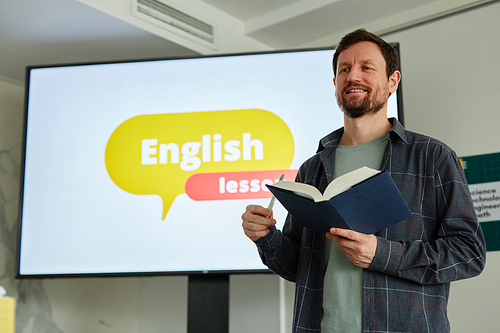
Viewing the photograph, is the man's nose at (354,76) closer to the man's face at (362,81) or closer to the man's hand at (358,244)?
the man's face at (362,81)

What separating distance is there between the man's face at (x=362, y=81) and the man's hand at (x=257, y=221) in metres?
0.35

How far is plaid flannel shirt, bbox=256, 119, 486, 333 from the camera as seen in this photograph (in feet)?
3.58

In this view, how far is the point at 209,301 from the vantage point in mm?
2312

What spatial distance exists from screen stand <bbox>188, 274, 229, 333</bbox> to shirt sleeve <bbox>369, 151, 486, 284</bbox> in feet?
4.38

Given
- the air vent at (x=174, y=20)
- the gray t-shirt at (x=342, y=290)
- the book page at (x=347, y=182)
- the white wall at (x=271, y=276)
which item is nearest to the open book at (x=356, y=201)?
the book page at (x=347, y=182)

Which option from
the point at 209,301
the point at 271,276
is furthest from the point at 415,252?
the point at 271,276

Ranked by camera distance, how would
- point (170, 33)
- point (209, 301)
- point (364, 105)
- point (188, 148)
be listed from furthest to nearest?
point (170, 33)
point (188, 148)
point (209, 301)
point (364, 105)

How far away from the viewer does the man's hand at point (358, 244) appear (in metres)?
1.06

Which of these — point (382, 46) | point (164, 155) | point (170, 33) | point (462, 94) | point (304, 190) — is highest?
point (170, 33)

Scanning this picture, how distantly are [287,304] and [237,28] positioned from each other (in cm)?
171

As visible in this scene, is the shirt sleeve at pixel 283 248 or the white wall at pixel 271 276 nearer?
the shirt sleeve at pixel 283 248

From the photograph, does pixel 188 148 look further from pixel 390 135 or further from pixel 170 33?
pixel 390 135

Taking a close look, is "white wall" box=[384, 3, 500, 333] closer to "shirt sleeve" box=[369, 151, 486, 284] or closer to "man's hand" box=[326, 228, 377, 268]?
"shirt sleeve" box=[369, 151, 486, 284]

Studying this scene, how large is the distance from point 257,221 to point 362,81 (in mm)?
459
